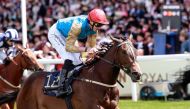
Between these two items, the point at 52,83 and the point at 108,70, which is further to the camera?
the point at 52,83

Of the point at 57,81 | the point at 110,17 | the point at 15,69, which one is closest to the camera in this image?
the point at 57,81

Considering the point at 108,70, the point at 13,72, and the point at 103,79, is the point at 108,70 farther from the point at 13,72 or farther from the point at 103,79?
the point at 13,72

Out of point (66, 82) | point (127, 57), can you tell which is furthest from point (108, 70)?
point (66, 82)

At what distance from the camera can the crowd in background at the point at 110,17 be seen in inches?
729

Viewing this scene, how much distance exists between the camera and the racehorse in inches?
427

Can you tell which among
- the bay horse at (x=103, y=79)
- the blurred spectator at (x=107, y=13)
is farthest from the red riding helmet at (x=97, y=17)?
the blurred spectator at (x=107, y=13)

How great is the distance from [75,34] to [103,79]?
2.31 feet

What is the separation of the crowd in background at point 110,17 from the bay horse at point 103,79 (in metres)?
7.26

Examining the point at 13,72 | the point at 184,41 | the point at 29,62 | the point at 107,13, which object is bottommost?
the point at 184,41

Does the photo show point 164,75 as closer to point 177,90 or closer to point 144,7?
point 177,90

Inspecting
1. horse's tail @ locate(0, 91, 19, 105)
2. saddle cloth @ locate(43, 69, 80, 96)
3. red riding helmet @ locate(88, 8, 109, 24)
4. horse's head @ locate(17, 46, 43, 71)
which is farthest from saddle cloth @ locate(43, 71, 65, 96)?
horse's head @ locate(17, 46, 43, 71)

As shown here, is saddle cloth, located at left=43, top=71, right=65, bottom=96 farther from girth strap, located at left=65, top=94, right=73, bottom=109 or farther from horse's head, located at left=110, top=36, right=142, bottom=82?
horse's head, located at left=110, top=36, right=142, bottom=82

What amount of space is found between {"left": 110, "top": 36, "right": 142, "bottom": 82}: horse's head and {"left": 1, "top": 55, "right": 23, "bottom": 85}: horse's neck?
2.59 m

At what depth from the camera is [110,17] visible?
2112cm
